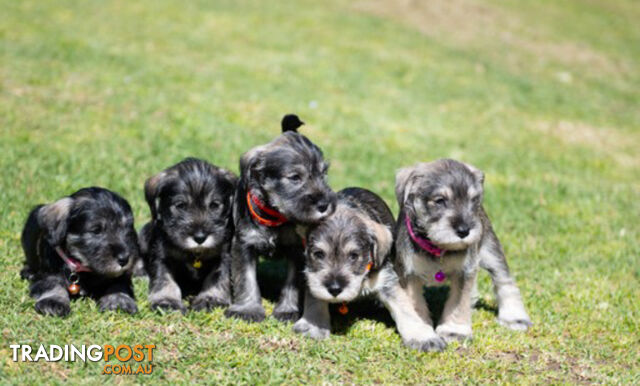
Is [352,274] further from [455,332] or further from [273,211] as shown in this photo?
[455,332]

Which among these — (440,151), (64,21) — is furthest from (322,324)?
(64,21)

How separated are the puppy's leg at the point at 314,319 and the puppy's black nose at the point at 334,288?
0.49 metres

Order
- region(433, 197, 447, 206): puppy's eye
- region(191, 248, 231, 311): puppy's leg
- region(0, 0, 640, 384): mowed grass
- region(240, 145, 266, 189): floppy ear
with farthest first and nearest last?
region(191, 248, 231, 311): puppy's leg, region(240, 145, 266, 189): floppy ear, region(433, 197, 447, 206): puppy's eye, region(0, 0, 640, 384): mowed grass

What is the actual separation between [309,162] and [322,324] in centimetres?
148

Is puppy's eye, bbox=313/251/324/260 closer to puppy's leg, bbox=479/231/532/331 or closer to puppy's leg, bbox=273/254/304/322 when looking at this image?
puppy's leg, bbox=273/254/304/322

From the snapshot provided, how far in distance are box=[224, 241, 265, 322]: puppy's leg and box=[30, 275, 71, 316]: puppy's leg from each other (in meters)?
1.45

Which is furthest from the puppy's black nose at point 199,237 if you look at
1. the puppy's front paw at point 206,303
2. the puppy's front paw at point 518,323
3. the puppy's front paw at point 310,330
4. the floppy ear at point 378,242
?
the puppy's front paw at point 518,323

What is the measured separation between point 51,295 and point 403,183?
10.9 feet

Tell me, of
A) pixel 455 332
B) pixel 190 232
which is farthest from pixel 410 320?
pixel 190 232

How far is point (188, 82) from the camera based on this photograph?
15.2 m

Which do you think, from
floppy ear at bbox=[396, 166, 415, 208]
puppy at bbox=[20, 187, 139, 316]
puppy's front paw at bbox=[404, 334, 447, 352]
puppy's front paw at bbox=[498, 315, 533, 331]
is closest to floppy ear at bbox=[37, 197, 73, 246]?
puppy at bbox=[20, 187, 139, 316]

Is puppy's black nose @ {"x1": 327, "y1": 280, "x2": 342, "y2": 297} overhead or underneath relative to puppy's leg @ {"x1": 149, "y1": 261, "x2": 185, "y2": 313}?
overhead

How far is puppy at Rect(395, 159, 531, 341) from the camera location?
605 cm

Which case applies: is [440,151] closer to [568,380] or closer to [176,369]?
[568,380]
